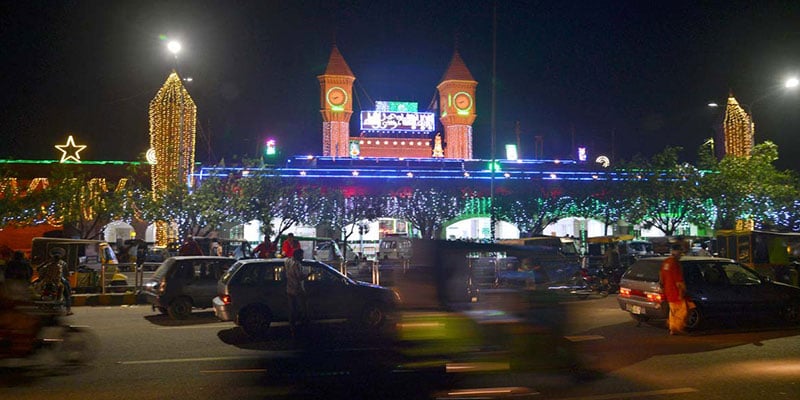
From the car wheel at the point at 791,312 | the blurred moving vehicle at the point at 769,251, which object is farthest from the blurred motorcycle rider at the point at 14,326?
the blurred moving vehicle at the point at 769,251

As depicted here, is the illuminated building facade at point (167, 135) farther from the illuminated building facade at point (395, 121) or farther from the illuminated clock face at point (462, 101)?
the illuminated clock face at point (462, 101)

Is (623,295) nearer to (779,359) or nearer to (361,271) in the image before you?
Answer: (779,359)

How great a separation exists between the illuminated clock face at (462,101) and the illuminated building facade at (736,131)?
32.1 metres

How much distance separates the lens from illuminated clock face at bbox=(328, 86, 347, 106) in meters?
64.5

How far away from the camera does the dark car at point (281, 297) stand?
11.2 m

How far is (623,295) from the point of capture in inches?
479

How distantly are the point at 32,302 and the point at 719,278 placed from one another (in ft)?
39.5

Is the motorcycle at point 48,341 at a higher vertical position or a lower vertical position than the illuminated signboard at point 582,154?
lower

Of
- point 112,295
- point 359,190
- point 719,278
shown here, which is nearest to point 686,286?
point 719,278

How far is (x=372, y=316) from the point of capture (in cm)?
1184

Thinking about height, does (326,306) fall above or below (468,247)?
below

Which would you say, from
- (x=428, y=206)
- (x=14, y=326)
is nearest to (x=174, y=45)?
(x=14, y=326)

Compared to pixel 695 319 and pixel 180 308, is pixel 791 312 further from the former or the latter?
pixel 180 308

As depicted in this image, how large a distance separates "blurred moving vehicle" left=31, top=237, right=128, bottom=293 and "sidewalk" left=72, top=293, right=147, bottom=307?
2.81ft
